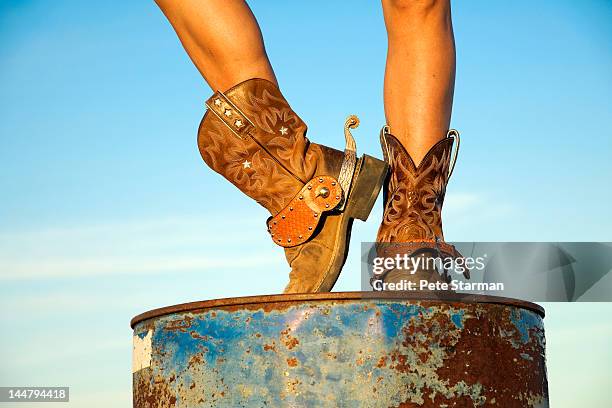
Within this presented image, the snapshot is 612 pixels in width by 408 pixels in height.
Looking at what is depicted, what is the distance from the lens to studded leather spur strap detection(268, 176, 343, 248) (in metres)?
2.16

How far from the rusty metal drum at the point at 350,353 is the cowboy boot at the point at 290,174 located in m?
0.38

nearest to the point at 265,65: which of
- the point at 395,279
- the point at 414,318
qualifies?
the point at 395,279

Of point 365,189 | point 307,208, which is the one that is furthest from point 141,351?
point 365,189

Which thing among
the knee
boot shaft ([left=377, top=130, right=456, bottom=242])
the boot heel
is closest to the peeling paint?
the boot heel

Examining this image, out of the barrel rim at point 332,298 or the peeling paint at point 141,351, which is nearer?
the barrel rim at point 332,298

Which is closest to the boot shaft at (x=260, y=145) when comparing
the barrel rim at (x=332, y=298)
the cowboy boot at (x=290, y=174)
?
the cowboy boot at (x=290, y=174)

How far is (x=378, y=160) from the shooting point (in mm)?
2266

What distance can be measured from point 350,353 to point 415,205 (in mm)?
673

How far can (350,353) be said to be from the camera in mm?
1735

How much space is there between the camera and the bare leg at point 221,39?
6.97 feet

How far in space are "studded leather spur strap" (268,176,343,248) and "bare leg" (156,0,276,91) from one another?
11.1 inches

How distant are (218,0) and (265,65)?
0.19 meters

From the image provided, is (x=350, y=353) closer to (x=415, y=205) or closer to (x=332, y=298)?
(x=332, y=298)

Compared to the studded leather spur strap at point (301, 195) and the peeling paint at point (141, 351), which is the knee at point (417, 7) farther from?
the peeling paint at point (141, 351)
